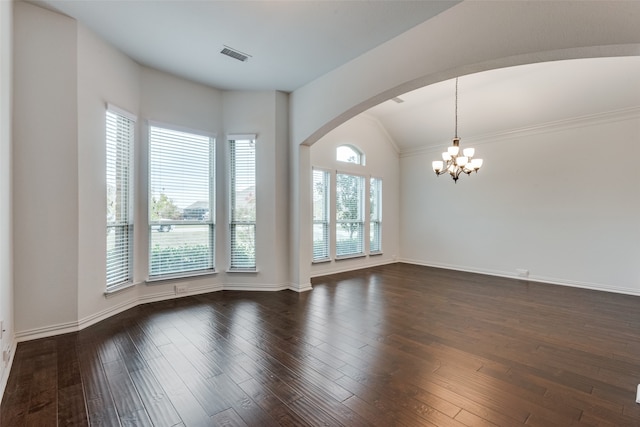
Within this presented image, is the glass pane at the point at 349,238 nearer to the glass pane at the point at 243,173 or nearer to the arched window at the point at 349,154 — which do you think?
the arched window at the point at 349,154

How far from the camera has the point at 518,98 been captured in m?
5.36

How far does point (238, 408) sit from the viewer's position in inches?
75.5

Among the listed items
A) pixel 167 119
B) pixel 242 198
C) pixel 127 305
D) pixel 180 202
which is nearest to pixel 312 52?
pixel 167 119

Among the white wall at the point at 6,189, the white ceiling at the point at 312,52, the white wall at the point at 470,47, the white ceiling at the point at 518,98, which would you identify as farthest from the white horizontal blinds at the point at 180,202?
the white ceiling at the point at 518,98

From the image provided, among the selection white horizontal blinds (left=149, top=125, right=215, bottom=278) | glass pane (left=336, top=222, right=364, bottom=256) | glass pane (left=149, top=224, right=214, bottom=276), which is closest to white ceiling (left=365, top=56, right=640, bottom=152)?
glass pane (left=336, top=222, right=364, bottom=256)

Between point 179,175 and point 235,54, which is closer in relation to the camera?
point 235,54

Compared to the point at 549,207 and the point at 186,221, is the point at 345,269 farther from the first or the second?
the point at 549,207

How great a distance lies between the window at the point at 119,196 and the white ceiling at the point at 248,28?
3.10 ft

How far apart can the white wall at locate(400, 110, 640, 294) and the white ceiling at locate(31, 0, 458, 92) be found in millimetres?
4495

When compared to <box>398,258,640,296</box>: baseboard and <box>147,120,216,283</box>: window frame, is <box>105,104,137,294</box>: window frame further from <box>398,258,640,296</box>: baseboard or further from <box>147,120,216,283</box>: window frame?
<box>398,258,640,296</box>: baseboard

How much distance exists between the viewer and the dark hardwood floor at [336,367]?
73.7 inches

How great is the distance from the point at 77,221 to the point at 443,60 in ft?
13.7

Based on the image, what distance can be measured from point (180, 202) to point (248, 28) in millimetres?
2628

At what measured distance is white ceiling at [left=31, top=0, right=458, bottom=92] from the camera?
111 inches
